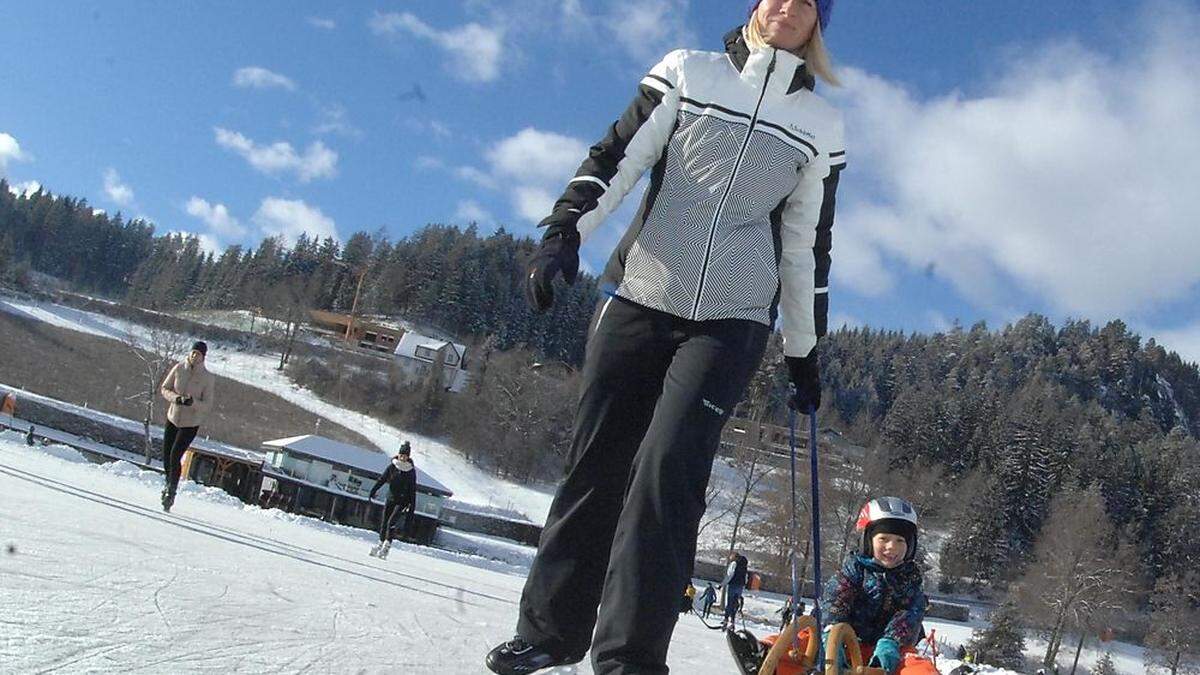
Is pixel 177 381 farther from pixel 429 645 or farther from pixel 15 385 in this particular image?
pixel 15 385

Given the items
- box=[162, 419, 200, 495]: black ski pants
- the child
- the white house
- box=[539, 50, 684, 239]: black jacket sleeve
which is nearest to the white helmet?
the child

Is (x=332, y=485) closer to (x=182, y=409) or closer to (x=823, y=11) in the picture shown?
(x=182, y=409)

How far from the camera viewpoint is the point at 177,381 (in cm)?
754

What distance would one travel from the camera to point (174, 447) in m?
7.50

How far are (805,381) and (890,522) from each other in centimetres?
177

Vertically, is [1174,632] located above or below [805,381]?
below

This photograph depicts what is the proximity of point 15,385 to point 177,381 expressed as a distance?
53334mm

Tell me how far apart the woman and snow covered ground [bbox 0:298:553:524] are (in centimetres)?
5089

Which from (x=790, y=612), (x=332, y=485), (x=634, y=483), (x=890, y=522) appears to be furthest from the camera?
(x=332, y=485)

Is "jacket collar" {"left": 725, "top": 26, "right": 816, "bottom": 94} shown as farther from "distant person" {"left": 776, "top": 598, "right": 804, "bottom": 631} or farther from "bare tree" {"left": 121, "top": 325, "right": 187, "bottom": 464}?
"bare tree" {"left": 121, "top": 325, "right": 187, "bottom": 464}

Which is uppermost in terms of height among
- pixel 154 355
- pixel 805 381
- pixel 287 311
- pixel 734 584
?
pixel 287 311

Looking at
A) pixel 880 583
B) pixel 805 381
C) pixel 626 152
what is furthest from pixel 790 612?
pixel 626 152

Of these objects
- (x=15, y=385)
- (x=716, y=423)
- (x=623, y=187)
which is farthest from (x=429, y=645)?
(x=15, y=385)

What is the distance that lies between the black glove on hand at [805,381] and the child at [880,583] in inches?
53.3
